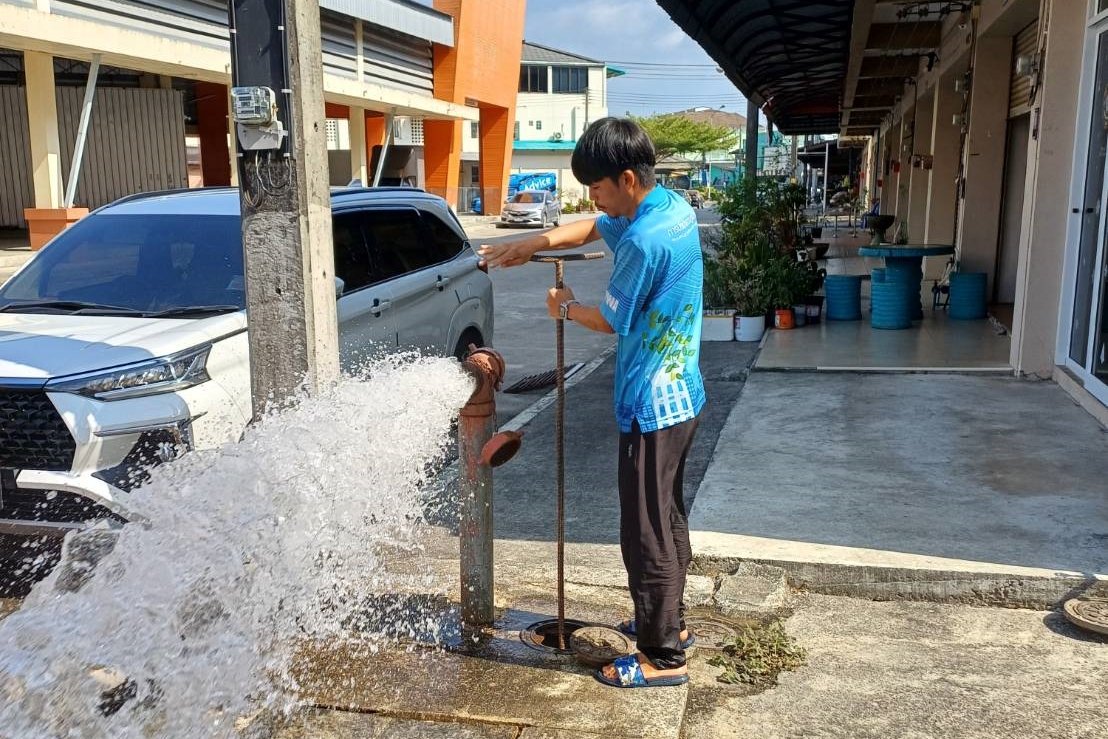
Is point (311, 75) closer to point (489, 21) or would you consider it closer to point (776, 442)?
point (776, 442)

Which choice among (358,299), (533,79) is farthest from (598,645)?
(533,79)

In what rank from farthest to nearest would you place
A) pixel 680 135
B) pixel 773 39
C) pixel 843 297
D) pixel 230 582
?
pixel 680 135
pixel 773 39
pixel 843 297
pixel 230 582

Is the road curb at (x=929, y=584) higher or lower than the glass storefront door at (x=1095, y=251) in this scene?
lower

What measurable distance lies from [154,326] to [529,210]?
32.9 metres

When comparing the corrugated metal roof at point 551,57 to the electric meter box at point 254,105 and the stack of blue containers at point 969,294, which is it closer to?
the stack of blue containers at point 969,294

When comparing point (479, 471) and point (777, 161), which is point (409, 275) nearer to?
point (479, 471)

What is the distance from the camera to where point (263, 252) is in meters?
3.93

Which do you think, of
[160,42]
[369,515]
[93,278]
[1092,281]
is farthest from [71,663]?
[160,42]

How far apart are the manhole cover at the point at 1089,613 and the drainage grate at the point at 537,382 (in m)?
5.68

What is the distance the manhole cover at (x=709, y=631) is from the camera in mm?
3803

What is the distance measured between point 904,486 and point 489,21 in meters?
34.2

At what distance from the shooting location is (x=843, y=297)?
11.1 meters

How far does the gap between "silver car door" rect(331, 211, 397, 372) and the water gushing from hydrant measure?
151cm

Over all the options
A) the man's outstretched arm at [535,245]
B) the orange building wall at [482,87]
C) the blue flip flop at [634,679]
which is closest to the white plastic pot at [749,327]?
the man's outstretched arm at [535,245]
